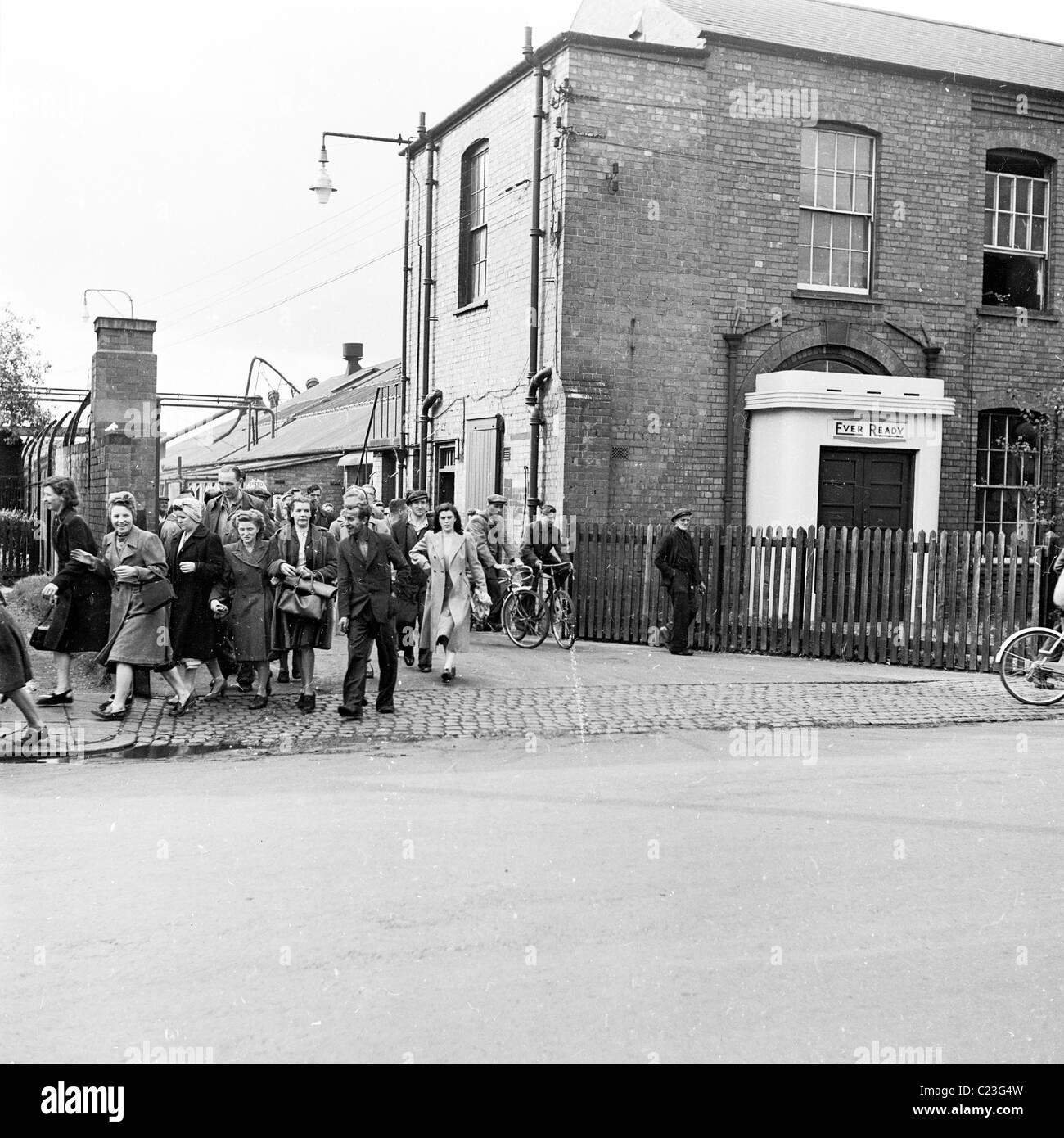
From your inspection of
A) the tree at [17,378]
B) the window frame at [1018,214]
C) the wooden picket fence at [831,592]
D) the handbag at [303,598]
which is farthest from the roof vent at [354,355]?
the handbag at [303,598]

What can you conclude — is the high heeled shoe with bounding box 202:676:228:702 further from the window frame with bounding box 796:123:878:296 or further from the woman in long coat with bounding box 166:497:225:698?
the window frame with bounding box 796:123:878:296

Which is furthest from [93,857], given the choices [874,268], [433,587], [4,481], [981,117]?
[4,481]

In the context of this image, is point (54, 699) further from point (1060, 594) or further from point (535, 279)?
point (535, 279)

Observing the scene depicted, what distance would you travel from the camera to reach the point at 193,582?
10.8 metres

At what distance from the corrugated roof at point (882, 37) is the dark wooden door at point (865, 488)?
5.35m

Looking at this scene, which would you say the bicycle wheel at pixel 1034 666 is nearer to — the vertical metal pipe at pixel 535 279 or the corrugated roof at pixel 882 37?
the vertical metal pipe at pixel 535 279

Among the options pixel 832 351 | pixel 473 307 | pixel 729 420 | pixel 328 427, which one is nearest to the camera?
pixel 729 420

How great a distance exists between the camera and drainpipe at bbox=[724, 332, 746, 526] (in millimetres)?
17812

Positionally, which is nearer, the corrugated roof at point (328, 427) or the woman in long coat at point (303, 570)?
the woman in long coat at point (303, 570)

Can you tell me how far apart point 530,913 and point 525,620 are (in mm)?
10541

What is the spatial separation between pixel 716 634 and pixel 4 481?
1459 centimetres

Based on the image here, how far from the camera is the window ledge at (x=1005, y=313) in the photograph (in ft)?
62.3

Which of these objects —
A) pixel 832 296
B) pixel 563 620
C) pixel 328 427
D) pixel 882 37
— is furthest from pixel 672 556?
pixel 328 427

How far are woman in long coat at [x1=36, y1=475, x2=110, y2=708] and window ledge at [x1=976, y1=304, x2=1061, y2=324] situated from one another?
43.6 ft
